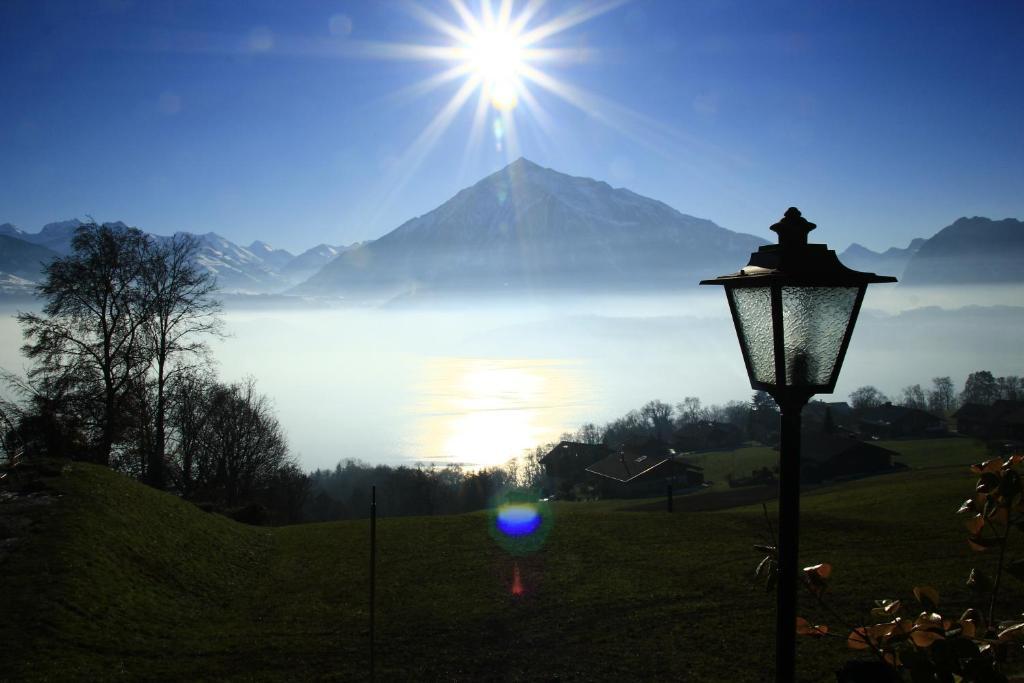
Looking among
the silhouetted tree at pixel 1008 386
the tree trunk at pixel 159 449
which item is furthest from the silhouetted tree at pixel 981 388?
the tree trunk at pixel 159 449

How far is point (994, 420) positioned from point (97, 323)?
78.6 meters

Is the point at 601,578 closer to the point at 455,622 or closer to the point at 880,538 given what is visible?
the point at 455,622

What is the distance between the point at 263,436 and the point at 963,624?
37.4 metres

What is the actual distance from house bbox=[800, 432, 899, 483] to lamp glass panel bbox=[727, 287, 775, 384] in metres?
47.3

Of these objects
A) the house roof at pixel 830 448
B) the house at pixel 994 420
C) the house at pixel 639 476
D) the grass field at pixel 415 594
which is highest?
the house at pixel 994 420

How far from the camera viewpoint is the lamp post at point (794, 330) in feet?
10.6

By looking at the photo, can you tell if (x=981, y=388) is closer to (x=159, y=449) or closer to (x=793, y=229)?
(x=159, y=449)

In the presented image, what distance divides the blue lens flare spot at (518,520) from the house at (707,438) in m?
60.5

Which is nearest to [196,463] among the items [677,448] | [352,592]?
[352,592]

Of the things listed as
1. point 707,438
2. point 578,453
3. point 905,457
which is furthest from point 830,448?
point 707,438

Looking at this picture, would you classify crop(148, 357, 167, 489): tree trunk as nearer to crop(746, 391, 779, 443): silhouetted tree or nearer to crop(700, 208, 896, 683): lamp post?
crop(700, 208, 896, 683): lamp post

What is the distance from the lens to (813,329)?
10.8 ft

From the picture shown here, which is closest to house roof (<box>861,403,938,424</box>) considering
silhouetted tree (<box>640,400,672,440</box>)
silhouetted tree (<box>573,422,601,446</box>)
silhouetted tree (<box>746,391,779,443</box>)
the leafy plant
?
silhouetted tree (<box>746,391,779,443</box>)

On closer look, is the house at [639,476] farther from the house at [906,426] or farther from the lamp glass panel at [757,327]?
the lamp glass panel at [757,327]
